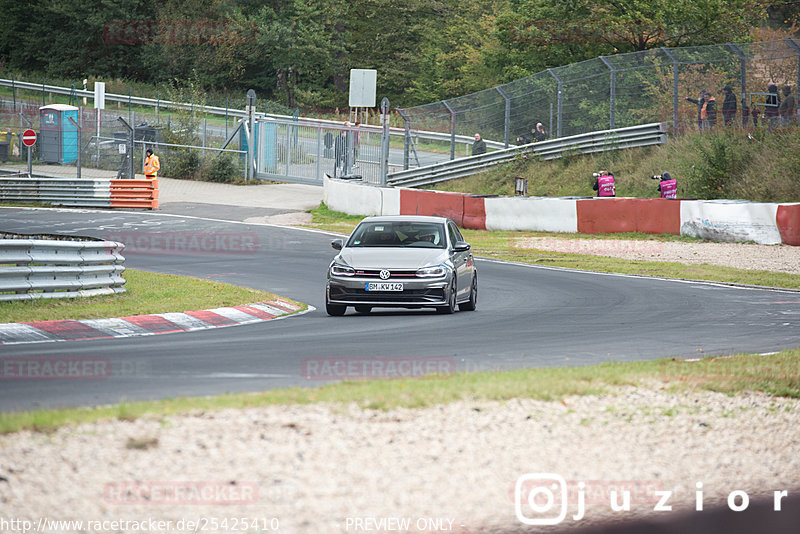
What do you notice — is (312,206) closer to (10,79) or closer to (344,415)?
(344,415)

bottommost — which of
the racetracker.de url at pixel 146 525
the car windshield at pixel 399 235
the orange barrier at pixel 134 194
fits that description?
the racetracker.de url at pixel 146 525

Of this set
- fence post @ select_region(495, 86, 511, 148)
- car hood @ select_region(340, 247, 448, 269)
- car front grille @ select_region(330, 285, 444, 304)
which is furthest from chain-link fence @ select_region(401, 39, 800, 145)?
car front grille @ select_region(330, 285, 444, 304)

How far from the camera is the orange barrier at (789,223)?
25.1 m

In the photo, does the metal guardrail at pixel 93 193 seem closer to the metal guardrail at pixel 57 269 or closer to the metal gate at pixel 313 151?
the metal gate at pixel 313 151

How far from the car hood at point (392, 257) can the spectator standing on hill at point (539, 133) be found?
24.0m

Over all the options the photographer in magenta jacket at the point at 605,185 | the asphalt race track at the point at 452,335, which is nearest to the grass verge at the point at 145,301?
the asphalt race track at the point at 452,335

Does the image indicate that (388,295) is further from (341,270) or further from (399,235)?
(399,235)

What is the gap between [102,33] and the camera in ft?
253

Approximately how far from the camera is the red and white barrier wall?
2588 cm

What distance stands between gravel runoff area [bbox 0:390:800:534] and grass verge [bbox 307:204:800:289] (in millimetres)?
12675

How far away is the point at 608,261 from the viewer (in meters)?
23.7

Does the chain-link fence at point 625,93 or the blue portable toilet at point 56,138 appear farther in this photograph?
the blue portable toilet at point 56,138

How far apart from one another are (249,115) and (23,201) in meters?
9.64

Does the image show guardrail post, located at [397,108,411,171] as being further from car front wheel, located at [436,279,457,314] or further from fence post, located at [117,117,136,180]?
car front wheel, located at [436,279,457,314]
